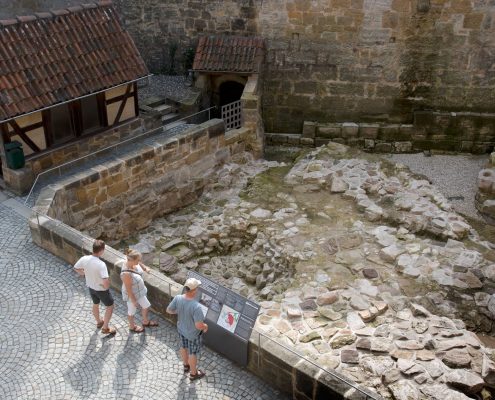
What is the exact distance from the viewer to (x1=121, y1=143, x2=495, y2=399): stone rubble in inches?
316

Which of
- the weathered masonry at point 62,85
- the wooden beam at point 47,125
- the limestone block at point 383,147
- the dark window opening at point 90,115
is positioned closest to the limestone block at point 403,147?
the limestone block at point 383,147

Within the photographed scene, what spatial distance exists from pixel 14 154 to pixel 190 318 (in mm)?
6481

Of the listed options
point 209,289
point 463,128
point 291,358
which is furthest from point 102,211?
point 463,128

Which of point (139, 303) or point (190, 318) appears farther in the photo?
point (139, 303)

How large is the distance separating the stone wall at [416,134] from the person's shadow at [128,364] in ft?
31.8

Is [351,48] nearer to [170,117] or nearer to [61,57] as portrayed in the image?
[170,117]

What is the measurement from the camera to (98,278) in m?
7.66

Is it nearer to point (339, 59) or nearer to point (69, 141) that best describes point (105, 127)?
point (69, 141)

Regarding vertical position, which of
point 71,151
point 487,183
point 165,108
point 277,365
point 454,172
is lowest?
point 454,172

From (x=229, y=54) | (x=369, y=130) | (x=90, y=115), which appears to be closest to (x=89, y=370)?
(x=90, y=115)

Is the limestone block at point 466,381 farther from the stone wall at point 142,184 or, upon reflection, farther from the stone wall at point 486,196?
the stone wall at point 142,184

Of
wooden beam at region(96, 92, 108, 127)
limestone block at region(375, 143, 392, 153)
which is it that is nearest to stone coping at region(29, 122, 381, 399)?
wooden beam at region(96, 92, 108, 127)

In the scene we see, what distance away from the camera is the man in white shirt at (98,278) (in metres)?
7.61

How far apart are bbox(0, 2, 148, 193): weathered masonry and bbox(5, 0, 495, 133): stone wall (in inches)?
118
